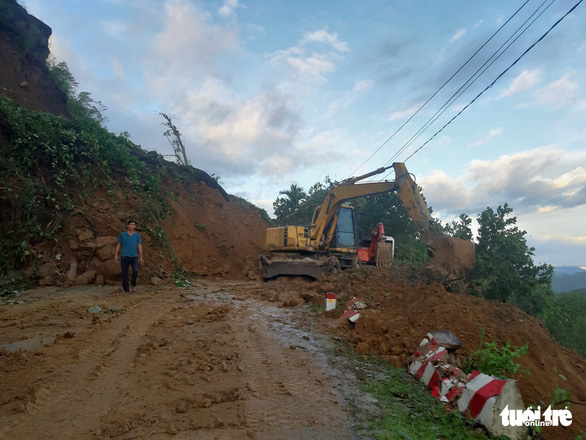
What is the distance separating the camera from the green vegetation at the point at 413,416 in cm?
302

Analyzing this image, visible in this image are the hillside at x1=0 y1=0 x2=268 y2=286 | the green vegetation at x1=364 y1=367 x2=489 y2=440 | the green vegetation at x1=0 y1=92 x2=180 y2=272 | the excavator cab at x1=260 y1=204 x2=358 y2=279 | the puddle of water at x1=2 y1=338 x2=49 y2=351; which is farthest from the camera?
the excavator cab at x1=260 y1=204 x2=358 y2=279

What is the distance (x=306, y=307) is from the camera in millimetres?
8312

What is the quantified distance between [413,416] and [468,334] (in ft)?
7.55

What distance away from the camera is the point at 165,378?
356 centimetres

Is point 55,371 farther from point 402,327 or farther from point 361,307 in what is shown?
point 361,307

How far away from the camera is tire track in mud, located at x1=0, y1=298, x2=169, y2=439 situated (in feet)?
8.42

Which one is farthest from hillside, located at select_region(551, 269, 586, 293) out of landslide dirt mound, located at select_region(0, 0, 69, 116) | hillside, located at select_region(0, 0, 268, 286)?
landslide dirt mound, located at select_region(0, 0, 69, 116)

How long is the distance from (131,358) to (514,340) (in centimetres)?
500

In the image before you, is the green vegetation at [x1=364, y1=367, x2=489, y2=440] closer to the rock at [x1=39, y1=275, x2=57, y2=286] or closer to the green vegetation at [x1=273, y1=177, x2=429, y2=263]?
the rock at [x1=39, y1=275, x2=57, y2=286]

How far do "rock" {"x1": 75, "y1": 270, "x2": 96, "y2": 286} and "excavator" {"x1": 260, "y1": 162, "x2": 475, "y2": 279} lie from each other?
5.68m

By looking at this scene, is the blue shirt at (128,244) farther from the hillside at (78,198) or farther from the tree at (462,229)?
the tree at (462,229)

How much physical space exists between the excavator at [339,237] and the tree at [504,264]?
0.45m

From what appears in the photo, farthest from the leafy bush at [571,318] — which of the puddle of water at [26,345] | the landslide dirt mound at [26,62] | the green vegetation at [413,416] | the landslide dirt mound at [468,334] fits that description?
the landslide dirt mound at [26,62]

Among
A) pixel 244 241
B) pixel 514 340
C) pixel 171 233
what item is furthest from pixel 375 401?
pixel 244 241
